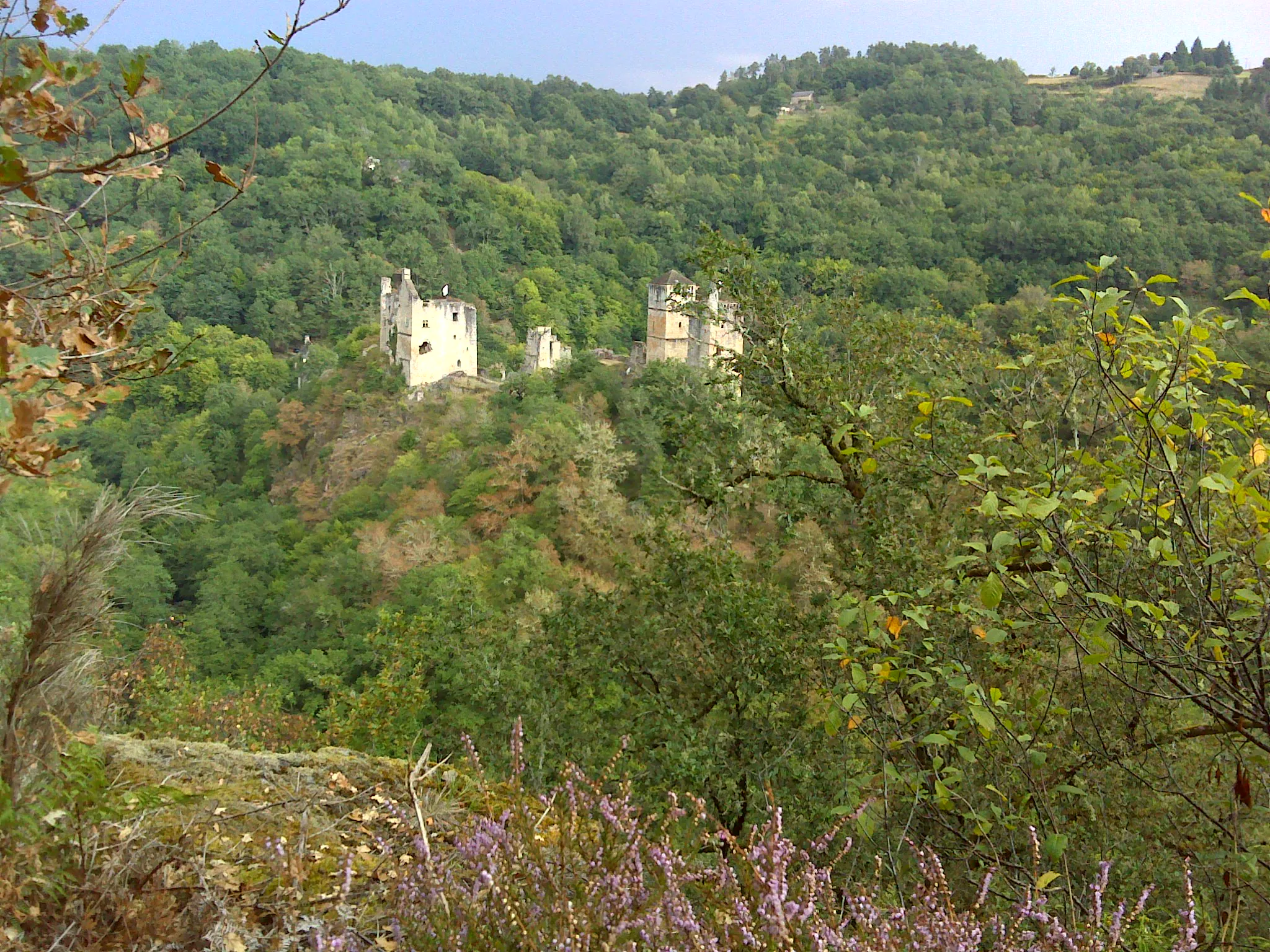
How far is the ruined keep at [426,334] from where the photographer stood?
29609 mm

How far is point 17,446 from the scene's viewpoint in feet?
5.78

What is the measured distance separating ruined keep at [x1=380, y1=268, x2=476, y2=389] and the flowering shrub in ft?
94.4

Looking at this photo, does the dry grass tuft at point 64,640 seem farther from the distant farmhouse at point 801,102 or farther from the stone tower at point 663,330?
the distant farmhouse at point 801,102

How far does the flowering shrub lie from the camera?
5.33 feet

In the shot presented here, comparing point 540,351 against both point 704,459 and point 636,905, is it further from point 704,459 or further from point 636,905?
point 636,905

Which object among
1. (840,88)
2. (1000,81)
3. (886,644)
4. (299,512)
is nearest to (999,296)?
(299,512)

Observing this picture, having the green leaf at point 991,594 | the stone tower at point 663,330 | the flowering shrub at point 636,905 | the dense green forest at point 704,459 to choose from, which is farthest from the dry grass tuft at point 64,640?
the stone tower at point 663,330

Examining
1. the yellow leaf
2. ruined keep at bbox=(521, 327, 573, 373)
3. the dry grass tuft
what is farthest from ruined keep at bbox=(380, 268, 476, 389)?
the yellow leaf

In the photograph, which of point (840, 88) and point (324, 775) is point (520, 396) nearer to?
point (324, 775)

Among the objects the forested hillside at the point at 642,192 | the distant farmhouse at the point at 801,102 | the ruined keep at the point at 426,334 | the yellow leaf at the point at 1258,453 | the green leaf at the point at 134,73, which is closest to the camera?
the green leaf at the point at 134,73

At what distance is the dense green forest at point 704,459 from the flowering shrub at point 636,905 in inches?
11.2

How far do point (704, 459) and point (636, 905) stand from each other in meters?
4.54

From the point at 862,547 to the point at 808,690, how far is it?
1.02 metres

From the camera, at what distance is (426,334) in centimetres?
2989
